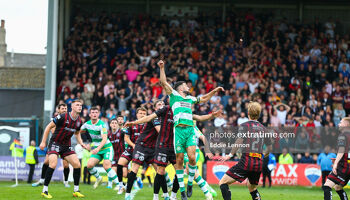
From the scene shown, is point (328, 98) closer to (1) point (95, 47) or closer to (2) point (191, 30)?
(2) point (191, 30)

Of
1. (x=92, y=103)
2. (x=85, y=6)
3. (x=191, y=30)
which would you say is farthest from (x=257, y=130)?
(x=85, y=6)

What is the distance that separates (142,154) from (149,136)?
17.4 inches

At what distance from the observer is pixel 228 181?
30.3ft

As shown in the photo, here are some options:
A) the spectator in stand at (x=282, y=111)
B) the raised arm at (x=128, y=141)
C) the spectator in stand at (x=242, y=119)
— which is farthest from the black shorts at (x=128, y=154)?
the spectator in stand at (x=282, y=111)

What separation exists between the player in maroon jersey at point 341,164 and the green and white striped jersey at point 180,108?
294 centimetres

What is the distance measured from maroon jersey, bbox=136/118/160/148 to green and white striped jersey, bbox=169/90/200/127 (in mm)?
1142

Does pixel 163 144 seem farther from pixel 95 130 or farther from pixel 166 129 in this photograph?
pixel 95 130

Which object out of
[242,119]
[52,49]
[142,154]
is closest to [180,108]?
[142,154]

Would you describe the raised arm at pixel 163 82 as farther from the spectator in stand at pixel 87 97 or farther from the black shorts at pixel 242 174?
the spectator in stand at pixel 87 97

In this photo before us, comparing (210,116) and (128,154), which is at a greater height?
(210,116)

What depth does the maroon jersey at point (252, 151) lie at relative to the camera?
908 centimetres

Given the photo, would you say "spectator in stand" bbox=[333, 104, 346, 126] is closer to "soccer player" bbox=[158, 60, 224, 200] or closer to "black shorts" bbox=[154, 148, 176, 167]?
"soccer player" bbox=[158, 60, 224, 200]

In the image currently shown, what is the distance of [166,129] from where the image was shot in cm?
1099

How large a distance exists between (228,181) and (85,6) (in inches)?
914
